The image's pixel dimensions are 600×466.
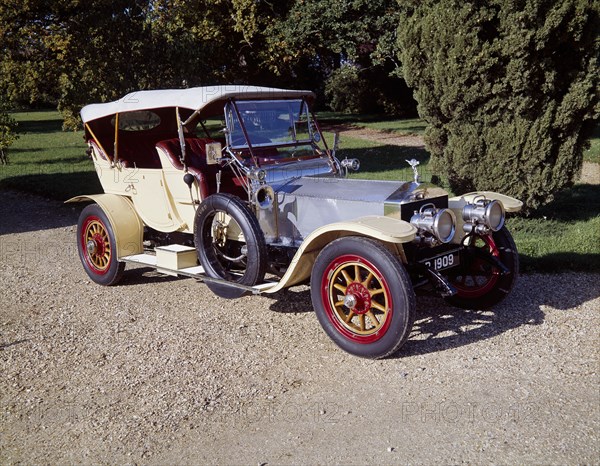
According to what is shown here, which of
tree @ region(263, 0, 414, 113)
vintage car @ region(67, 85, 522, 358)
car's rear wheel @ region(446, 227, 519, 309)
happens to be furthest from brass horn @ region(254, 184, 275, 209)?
tree @ region(263, 0, 414, 113)

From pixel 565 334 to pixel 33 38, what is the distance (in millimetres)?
13884

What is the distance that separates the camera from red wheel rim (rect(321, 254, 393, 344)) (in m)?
4.57

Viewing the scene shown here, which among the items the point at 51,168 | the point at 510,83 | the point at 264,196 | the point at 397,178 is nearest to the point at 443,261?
the point at 264,196

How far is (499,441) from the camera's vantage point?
357cm

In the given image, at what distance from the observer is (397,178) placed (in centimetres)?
1177

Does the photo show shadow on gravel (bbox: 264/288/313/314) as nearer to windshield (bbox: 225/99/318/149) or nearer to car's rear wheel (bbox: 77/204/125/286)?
windshield (bbox: 225/99/318/149)

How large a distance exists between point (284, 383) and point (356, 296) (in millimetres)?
837

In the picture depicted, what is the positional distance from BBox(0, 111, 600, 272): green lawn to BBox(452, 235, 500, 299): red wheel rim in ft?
4.84

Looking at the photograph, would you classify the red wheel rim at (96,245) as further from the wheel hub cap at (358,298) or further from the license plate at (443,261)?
the license plate at (443,261)

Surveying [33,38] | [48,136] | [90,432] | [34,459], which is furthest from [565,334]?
[48,136]

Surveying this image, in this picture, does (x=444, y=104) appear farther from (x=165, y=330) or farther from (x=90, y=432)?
(x=90, y=432)

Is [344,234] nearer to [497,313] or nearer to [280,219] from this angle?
[280,219]

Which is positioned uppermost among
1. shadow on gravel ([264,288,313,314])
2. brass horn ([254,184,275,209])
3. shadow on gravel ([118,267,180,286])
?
brass horn ([254,184,275,209])

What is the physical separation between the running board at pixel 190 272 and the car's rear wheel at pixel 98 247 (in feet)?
0.73
